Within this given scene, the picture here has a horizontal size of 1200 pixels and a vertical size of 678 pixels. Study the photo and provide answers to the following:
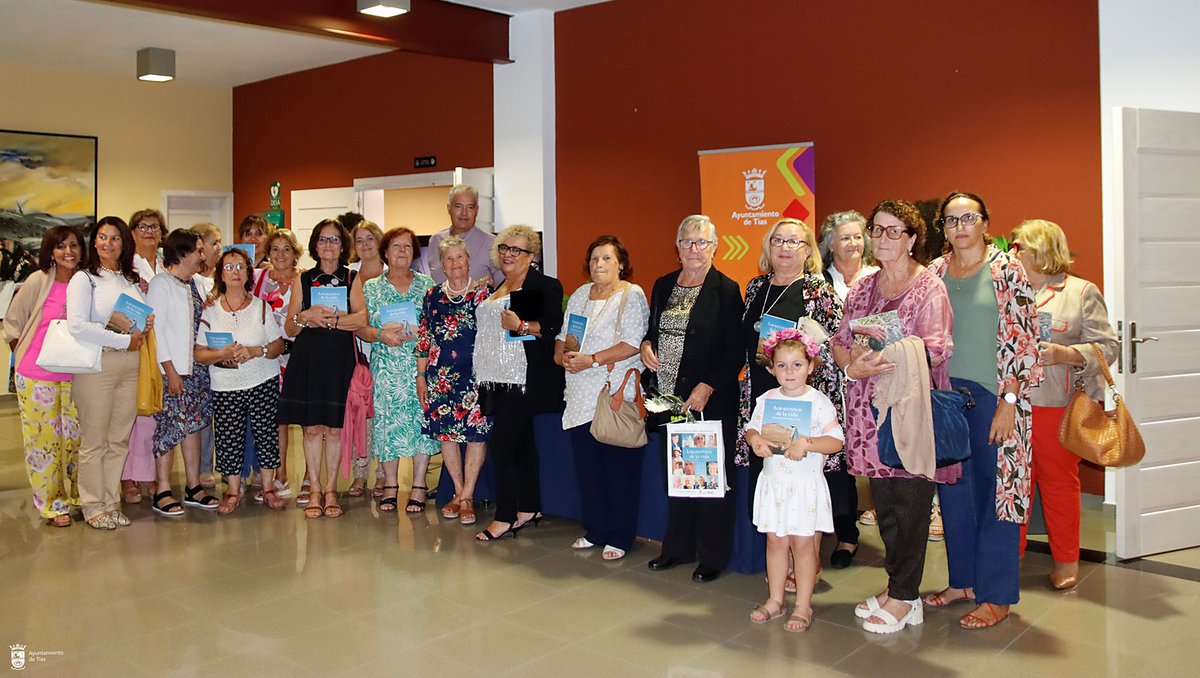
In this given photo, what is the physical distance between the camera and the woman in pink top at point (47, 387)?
5.20 m

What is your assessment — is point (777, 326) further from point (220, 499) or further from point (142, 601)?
point (220, 499)

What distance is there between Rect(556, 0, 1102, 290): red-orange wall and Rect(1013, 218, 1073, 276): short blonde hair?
142cm

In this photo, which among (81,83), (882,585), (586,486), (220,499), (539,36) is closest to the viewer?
(882,585)

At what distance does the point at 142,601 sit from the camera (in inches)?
162

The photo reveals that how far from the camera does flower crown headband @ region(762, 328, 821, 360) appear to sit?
3676mm

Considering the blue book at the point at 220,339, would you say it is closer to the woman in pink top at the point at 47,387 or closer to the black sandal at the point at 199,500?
the woman in pink top at the point at 47,387

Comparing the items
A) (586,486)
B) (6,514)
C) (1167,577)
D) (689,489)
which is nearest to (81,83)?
(6,514)

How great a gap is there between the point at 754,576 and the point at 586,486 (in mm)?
919

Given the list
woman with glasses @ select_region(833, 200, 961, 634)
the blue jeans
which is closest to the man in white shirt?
woman with glasses @ select_region(833, 200, 961, 634)

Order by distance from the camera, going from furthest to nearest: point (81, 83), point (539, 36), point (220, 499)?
point (81, 83)
point (539, 36)
point (220, 499)

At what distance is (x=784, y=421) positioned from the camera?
367 cm

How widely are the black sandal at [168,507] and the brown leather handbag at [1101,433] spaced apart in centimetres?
463

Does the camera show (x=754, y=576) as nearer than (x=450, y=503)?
Yes

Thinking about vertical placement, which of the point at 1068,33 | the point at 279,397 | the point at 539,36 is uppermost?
the point at 539,36
